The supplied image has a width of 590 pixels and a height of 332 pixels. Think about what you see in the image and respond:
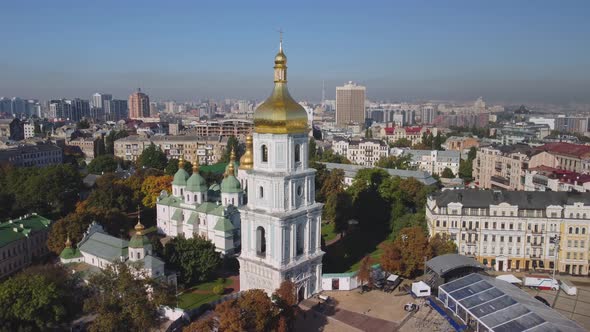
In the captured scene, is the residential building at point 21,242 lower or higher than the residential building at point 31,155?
lower

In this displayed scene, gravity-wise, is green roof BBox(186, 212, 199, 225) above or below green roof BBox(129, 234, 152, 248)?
below

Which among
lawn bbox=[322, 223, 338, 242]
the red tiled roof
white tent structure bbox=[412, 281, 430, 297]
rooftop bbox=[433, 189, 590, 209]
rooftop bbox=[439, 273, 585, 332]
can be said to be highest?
the red tiled roof

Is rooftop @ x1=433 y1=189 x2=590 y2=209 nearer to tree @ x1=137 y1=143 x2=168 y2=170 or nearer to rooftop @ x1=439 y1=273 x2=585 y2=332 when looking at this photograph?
rooftop @ x1=439 y1=273 x2=585 y2=332

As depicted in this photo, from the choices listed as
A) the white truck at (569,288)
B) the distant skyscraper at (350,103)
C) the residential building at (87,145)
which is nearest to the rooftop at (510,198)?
the white truck at (569,288)

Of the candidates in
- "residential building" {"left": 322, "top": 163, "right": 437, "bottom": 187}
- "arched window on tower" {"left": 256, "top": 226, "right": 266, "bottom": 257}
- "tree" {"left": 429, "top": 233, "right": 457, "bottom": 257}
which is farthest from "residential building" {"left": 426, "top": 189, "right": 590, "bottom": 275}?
"residential building" {"left": 322, "top": 163, "right": 437, "bottom": 187}

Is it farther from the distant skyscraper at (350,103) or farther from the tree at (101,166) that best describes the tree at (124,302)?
the distant skyscraper at (350,103)

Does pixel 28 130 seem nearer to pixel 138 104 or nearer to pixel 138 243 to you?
pixel 138 104
